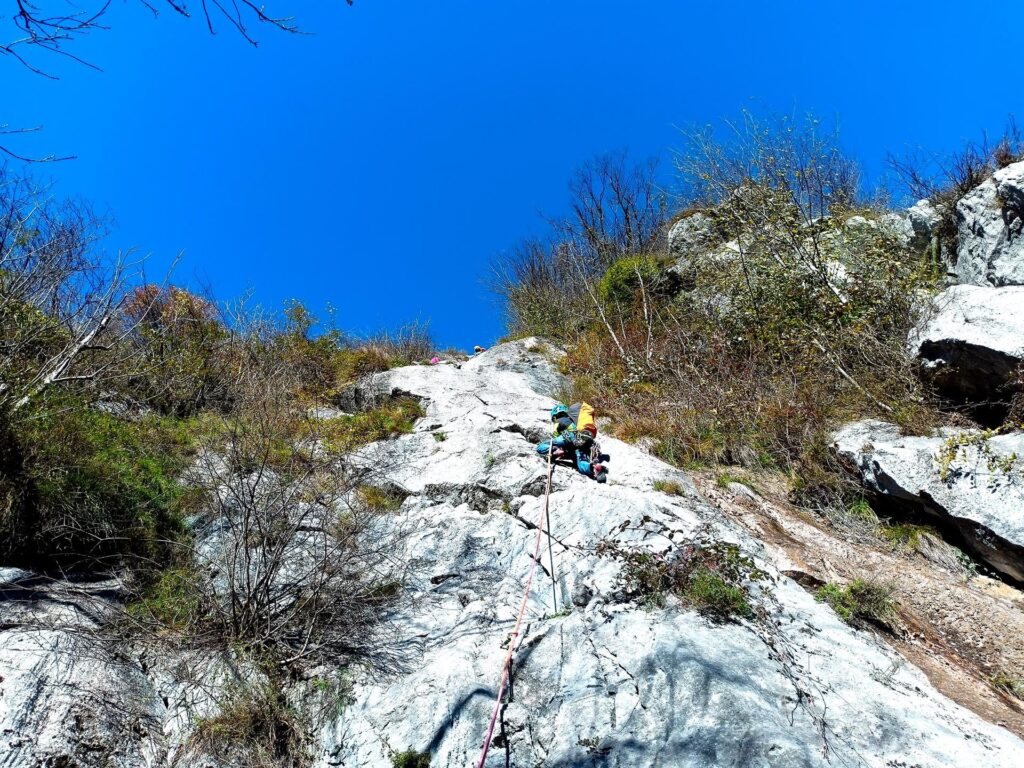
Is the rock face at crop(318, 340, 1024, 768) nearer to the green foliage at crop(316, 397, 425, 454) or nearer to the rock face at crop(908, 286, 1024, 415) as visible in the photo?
the green foliage at crop(316, 397, 425, 454)

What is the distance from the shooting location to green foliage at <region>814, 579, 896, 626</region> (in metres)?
4.31

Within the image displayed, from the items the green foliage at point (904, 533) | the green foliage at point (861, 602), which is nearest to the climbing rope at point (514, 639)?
the green foliage at point (861, 602)

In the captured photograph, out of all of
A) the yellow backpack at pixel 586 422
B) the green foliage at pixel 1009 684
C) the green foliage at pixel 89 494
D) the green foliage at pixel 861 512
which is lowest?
the green foliage at pixel 1009 684

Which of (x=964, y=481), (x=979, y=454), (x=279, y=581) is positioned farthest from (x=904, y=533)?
(x=279, y=581)

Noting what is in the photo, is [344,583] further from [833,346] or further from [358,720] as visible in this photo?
[833,346]

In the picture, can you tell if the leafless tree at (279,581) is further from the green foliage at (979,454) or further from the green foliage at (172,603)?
the green foliage at (979,454)

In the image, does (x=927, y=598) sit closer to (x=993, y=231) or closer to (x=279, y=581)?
(x=279, y=581)

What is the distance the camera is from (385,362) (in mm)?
13398

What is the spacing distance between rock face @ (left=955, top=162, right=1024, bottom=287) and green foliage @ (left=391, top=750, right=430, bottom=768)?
988cm

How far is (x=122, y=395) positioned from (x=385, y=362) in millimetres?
5795

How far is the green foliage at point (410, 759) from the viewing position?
3.38m

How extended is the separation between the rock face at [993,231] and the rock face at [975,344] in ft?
6.44

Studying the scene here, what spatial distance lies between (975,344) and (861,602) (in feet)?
12.6

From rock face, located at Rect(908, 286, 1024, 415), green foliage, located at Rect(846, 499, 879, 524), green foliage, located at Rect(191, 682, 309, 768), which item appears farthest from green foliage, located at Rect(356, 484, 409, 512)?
rock face, located at Rect(908, 286, 1024, 415)
